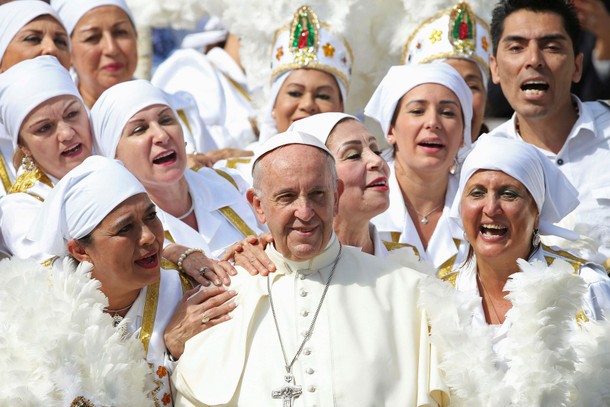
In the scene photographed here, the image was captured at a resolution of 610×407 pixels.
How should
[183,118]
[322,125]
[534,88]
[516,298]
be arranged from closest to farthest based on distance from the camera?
[516,298], [322,125], [534,88], [183,118]

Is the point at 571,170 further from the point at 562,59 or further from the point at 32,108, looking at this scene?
the point at 32,108

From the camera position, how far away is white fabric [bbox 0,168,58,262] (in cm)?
587

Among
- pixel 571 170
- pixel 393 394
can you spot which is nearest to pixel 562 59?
pixel 571 170

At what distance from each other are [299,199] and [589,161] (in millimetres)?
2267

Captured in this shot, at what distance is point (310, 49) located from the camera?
7.63m

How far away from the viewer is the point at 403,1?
27.1 ft

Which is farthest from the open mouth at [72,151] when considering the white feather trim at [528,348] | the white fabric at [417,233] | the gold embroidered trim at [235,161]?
the white feather trim at [528,348]

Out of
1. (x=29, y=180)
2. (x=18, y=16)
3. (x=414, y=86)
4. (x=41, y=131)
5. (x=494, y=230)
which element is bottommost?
(x=494, y=230)

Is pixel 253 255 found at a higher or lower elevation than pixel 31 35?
lower

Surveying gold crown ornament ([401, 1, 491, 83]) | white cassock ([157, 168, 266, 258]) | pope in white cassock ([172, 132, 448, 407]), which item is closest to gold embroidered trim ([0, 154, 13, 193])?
white cassock ([157, 168, 266, 258])

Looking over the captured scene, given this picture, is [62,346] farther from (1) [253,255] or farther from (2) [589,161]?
(2) [589,161]

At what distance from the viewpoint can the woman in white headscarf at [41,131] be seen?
20.2 ft

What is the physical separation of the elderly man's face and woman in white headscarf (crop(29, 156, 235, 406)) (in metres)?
0.38

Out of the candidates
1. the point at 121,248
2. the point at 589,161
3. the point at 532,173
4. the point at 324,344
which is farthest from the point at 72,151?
the point at 589,161
